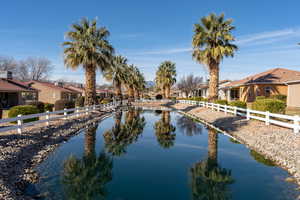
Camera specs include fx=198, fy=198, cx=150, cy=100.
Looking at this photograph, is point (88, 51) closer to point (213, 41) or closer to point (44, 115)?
point (44, 115)

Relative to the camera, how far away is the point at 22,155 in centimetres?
741

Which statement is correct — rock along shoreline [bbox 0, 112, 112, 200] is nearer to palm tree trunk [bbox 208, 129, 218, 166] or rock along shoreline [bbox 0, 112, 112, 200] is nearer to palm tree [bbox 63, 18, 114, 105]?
palm tree trunk [bbox 208, 129, 218, 166]

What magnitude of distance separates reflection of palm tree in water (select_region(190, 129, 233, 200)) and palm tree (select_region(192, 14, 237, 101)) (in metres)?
19.6

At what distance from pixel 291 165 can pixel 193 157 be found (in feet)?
10.7

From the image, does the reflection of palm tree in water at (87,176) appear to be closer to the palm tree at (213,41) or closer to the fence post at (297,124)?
the fence post at (297,124)

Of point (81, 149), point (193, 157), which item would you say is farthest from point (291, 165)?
point (81, 149)

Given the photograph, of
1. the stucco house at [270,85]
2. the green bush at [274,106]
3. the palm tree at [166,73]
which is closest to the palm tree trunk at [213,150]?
the green bush at [274,106]

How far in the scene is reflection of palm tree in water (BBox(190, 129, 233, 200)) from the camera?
4832 mm

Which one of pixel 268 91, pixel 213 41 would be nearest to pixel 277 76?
pixel 268 91

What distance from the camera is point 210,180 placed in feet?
18.5

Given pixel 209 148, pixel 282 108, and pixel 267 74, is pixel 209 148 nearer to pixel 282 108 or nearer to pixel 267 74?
pixel 282 108

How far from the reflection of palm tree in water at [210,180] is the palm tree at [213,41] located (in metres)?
19.6

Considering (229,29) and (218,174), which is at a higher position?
(229,29)

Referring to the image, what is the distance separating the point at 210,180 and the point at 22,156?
6.66m
